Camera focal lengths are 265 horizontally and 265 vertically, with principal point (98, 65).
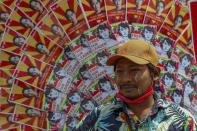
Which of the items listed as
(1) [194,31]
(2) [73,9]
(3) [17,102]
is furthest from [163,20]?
(3) [17,102]

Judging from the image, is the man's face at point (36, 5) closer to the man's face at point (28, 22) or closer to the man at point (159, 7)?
the man's face at point (28, 22)

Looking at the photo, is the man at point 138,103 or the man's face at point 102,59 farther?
the man's face at point 102,59

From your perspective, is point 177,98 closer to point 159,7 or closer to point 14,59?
point 159,7

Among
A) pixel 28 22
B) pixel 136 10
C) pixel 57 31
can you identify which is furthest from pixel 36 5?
pixel 136 10

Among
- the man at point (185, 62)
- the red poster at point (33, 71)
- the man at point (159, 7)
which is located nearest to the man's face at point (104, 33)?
the man at point (159, 7)

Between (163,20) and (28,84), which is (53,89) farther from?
(163,20)

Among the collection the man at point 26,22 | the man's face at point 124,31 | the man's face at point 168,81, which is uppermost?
the man at point 26,22

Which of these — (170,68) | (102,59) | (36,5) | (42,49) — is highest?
(36,5)

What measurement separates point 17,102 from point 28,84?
200 millimetres

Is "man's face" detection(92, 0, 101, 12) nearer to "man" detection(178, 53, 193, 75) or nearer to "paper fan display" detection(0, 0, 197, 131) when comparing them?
"paper fan display" detection(0, 0, 197, 131)

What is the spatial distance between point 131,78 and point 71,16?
Result: 47.5 inches

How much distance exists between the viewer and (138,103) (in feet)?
4.58

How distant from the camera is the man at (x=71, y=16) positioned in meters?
2.34

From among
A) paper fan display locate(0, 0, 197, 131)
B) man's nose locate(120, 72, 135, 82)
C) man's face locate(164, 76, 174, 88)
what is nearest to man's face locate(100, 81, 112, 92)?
paper fan display locate(0, 0, 197, 131)
